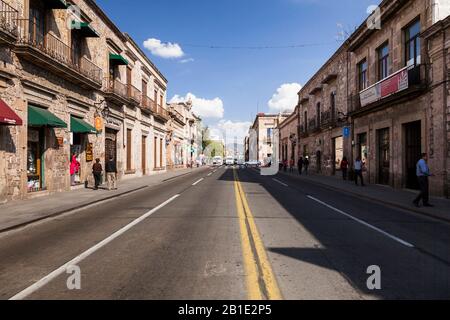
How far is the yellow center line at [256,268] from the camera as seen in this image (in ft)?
12.7

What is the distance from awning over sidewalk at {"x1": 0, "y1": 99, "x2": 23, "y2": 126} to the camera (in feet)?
35.2

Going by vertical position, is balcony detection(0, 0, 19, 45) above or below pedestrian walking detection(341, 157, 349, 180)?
above

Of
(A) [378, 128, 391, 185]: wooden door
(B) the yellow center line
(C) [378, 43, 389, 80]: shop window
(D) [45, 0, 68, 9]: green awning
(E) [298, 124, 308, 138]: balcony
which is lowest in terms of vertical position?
(B) the yellow center line

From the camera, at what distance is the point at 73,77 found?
16.1 metres

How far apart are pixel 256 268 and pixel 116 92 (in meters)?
20.1

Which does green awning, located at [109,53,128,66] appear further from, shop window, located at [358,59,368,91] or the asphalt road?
shop window, located at [358,59,368,91]

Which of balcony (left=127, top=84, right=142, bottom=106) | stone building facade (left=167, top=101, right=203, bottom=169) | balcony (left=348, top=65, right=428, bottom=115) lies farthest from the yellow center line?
stone building facade (left=167, top=101, right=203, bottom=169)

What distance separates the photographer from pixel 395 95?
16.8m

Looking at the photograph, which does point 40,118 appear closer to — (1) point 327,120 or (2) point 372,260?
(2) point 372,260

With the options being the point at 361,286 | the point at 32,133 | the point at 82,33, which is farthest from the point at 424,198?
the point at 82,33

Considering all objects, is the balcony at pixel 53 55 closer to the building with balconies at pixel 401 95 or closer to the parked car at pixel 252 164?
the building with balconies at pixel 401 95

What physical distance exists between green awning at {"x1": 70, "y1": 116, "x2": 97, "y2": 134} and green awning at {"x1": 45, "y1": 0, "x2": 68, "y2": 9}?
17.3 feet

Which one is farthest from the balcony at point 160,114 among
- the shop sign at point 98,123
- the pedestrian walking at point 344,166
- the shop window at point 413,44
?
the shop window at point 413,44
